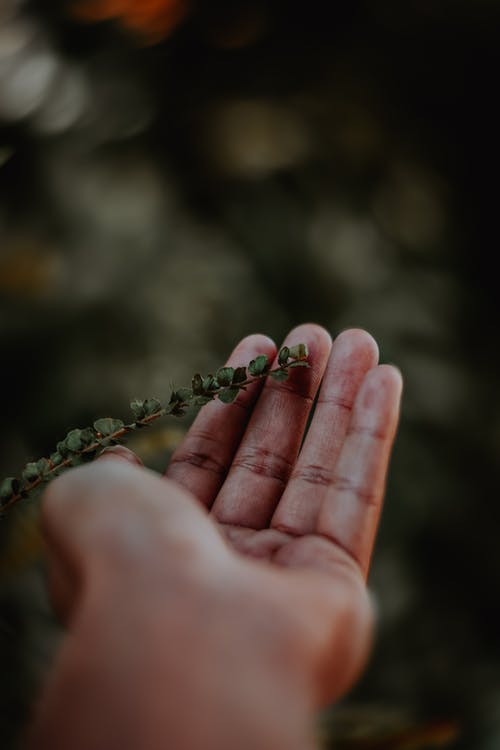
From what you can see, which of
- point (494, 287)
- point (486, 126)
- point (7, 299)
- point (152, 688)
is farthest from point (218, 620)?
point (486, 126)

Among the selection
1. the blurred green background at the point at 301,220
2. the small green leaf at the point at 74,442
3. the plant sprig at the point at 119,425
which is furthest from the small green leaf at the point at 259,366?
the blurred green background at the point at 301,220

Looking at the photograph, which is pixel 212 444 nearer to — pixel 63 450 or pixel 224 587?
pixel 63 450

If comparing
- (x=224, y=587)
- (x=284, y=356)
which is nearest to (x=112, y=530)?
(x=224, y=587)

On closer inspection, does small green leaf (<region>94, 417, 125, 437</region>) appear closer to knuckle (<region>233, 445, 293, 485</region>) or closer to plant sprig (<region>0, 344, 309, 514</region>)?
plant sprig (<region>0, 344, 309, 514</region>)

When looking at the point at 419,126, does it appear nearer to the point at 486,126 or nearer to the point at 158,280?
the point at 486,126

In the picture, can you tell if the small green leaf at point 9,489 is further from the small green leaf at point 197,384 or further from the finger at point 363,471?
the finger at point 363,471

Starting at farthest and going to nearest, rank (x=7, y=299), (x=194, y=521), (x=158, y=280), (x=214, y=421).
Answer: (x=158, y=280) < (x=7, y=299) < (x=214, y=421) < (x=194, y=521)

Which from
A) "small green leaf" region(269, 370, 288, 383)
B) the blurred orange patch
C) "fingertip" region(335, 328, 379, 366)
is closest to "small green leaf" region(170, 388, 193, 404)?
"small green leaf" region(269, 370, 288, 383)

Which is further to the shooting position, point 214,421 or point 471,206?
point 471,206
